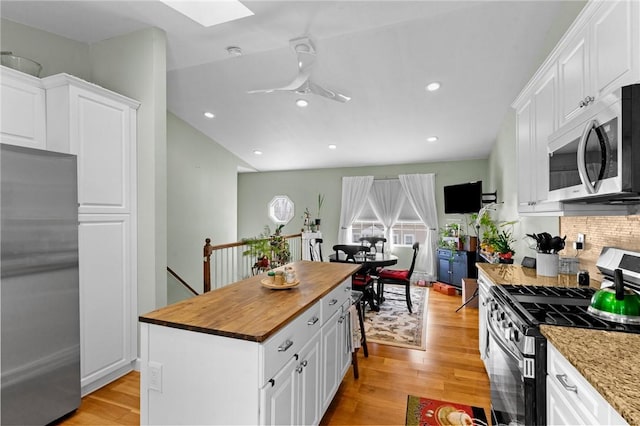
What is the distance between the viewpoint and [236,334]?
4.04ft

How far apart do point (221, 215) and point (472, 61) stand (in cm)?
515

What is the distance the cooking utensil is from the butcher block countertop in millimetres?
1316

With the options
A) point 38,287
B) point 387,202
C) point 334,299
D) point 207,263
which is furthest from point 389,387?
point 387,202

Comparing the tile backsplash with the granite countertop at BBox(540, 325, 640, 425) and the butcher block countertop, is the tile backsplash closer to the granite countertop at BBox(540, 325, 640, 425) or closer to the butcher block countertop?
the granite countertop at BBox(540, 325, 640, 425)

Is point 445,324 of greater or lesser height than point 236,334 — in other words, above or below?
below

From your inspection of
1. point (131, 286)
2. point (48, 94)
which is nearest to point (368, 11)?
point (48, 94)

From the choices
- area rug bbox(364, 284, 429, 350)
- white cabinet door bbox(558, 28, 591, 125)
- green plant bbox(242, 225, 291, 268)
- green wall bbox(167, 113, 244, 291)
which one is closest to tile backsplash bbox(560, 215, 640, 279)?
white cabinet door bbox(558, 28, 591, 125)

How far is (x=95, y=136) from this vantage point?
93.9 inches

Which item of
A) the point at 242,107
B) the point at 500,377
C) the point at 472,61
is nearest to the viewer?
the point at 500,377

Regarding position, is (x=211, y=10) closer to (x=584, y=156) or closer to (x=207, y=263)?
(x=207, y=263)

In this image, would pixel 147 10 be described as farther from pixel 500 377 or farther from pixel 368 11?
pixel 500 377

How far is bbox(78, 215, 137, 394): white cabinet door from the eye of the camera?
2.28 meters

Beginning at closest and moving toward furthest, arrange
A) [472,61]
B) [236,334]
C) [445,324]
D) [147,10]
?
[236,334], [147,10], [472,61], [445,324]

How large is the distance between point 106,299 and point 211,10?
252 centimetres
